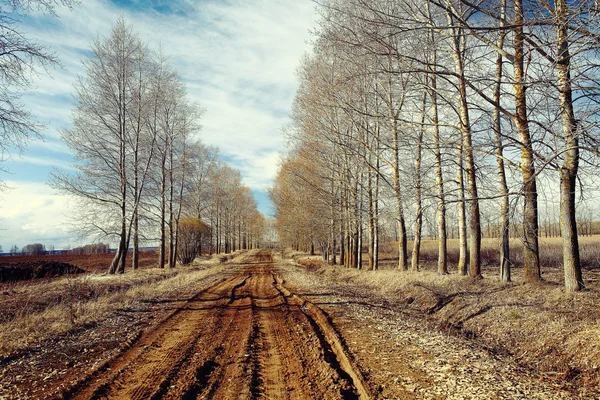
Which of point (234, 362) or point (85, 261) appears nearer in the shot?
point (234, 362)

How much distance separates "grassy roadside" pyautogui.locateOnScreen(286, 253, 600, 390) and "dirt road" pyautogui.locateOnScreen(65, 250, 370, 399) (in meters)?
2.79

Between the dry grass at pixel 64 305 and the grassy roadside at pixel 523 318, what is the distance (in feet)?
24.9

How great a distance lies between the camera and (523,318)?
7027mm

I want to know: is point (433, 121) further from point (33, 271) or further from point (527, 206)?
point (33, 271)

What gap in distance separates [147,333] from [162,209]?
17.7 metres

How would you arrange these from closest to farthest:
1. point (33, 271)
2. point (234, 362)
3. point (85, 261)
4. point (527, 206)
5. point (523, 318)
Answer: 1. point (234, 362)
2. point (523, 318)
3. point (527, 206)
4. point (33, 271)
5. point (85, 261)

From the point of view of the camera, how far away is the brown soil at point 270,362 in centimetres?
427

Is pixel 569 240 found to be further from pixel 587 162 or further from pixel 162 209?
pixel 162 209

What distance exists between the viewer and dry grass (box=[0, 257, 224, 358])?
23.1 ft

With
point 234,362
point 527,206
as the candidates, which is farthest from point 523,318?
point 234,362

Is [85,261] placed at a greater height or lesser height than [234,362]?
Answer: lesser

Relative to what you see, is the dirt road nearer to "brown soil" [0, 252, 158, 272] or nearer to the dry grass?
the dry grass

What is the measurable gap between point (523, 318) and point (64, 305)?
1076 centimetres

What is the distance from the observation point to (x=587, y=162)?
6.87 m
